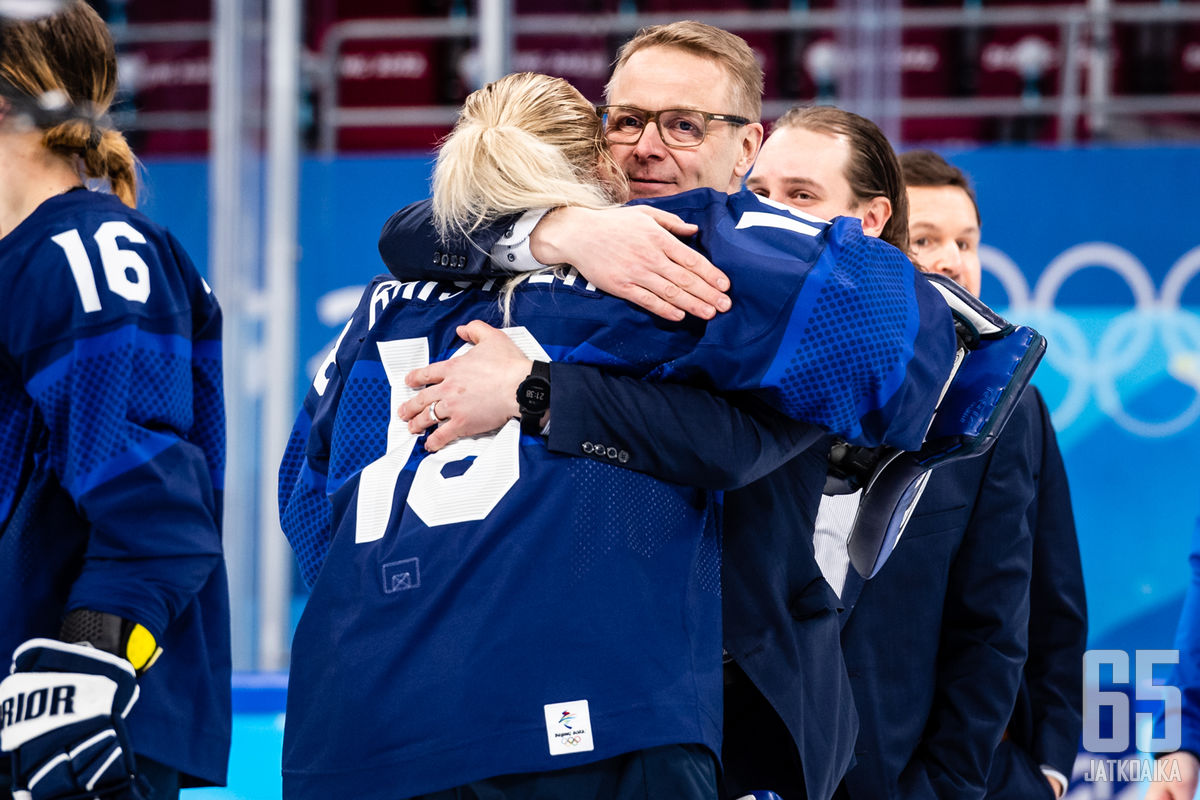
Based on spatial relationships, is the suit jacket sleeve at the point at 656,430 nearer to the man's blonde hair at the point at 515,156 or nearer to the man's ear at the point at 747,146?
the man's blonde hair at the point at 515,156

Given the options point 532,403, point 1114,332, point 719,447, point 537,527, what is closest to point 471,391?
point 532,403

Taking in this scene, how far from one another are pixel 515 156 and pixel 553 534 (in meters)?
0.47

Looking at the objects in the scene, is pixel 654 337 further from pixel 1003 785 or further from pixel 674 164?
pixel 1003 785

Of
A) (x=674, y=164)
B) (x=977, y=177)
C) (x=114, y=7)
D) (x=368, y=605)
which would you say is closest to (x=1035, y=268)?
(x=977, y=177)

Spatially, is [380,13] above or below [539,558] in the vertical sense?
above

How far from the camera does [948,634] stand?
7.33 feet

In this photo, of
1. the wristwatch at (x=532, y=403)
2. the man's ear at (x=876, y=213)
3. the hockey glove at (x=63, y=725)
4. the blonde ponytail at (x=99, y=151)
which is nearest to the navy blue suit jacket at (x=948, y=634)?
the man's ear at (x=876, y=213)

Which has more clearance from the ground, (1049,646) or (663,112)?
(663,112)

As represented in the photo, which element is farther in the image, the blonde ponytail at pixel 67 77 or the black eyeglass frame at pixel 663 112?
the black eyeglass frame at pixel 663 112

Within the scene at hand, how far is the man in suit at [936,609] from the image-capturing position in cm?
211

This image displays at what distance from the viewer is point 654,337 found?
4.93 feet

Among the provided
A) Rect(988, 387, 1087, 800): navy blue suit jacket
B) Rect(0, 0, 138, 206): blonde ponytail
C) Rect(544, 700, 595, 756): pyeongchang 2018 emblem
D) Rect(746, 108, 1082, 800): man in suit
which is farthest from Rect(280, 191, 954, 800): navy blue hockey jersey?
Rect(988, 387, 1087, 800): navy blue suit jacket

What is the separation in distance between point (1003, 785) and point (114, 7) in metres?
5.75

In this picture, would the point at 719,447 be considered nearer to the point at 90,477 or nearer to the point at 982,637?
the point at 90,477
